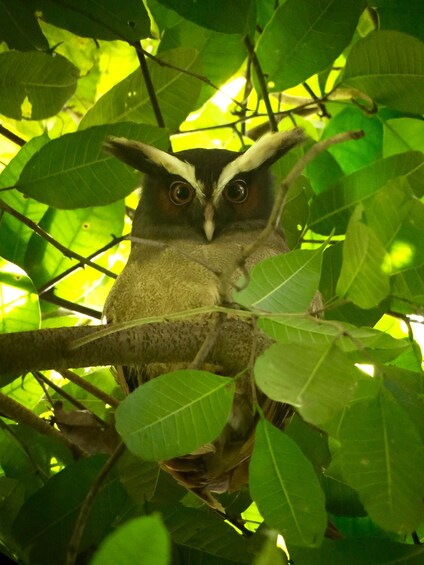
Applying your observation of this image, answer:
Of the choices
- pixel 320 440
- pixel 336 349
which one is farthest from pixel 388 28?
pixel 336 349

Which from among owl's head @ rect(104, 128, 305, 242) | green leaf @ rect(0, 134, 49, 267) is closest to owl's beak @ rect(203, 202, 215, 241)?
owl's head @ rect(104, 128, 305, 242)

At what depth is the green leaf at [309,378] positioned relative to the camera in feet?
3.59

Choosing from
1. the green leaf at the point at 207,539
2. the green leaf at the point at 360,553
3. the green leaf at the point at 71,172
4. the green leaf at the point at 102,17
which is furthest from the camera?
the green leaf at the point at 102,17

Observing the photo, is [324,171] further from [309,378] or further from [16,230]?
[309,378]

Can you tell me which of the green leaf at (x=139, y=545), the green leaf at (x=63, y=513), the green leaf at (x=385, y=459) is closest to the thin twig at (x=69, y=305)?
the green leaf at (x=63, y=513)

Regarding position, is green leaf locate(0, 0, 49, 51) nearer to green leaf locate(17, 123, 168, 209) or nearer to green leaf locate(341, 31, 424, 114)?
green leaf locate(17, 123, 168, 209)

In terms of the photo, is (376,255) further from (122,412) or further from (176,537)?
(176,537)

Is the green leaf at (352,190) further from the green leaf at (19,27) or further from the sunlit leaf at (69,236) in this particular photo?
the green leaf at (19,27)

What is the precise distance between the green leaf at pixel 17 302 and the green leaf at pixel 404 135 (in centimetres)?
106

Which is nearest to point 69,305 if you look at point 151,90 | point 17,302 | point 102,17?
point 17,302

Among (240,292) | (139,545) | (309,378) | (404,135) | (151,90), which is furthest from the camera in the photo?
(404,135)

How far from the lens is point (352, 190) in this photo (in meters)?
2.11

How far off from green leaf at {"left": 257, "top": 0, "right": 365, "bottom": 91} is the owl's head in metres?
0.23

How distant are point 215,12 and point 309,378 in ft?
3.88
